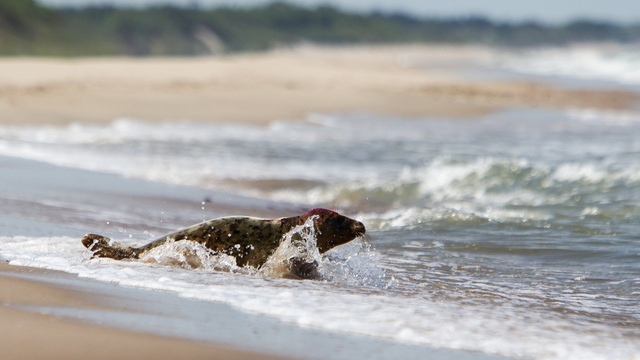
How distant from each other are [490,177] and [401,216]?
2.28 m

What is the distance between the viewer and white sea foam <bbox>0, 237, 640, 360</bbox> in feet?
10.7

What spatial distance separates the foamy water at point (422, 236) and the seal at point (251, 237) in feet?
0.27

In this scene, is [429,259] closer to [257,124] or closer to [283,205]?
[283,205]

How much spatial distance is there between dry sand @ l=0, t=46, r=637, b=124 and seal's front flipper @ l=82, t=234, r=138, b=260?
8.94m

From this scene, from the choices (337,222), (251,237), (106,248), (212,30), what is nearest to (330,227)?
(337,222)

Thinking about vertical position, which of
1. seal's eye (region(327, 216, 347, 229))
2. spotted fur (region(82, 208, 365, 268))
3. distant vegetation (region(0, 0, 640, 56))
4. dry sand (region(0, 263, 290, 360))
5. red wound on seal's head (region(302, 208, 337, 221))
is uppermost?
distant vegetation (region(0, 0, 640, 56))

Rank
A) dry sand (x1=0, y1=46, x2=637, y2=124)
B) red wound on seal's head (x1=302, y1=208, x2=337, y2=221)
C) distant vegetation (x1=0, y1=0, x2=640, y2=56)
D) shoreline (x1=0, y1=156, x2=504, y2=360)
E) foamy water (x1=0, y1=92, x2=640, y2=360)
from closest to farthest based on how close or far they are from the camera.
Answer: shoreline (x1=0, y1=156, x2=504, y2=360) → foamy water (x1=0, y1=92, x2=640, y2=360) → red wound on seal's head (x1=302, y1=208, x2=337, y2=221) → dry sand (x1=0, y1=46, x2=637, y2=124) → distant vegetation (x1=0, y1=0, x2=640, y2=56)

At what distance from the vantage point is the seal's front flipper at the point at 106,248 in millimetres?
4387

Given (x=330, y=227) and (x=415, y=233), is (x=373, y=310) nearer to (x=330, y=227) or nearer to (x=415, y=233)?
(x=330, y=227)

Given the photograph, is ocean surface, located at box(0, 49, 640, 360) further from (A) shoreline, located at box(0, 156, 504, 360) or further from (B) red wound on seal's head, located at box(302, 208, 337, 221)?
(B) red wound on seal's head, located at box(302, 208, 337, 221)

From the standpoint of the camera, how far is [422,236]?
19.5 feet

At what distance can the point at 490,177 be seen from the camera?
855 cm

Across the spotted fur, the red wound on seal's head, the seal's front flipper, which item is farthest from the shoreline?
the red wound on seal's head

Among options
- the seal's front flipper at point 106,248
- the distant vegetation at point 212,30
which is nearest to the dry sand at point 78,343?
the seal's front flipper at point 106,248
